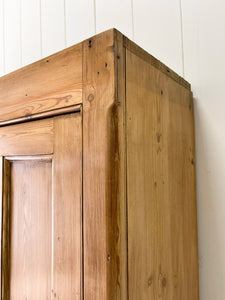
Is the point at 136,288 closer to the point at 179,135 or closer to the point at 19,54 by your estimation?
the point at 179,135

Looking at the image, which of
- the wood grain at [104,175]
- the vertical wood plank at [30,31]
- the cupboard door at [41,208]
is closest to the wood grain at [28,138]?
the cupboard door at [41,208]

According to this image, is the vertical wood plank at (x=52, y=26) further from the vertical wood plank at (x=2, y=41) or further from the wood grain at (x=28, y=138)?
the wood grain at (x=28, y=138)

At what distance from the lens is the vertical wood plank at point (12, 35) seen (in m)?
1.27

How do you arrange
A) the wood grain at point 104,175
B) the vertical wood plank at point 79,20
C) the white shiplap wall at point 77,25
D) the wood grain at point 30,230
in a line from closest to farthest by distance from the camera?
the wood grain at point 104,175, the wood grain at point 30,230, the white shiplap wall at point 77,25, the vertical wood plank at point 79,20

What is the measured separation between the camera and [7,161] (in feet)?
2.07

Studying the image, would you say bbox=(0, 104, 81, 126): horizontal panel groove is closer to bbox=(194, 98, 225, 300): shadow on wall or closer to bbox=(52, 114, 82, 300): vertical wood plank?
bbox=(52, 114, 82, 300): vertical wood plank

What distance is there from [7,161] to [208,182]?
21.1 inches

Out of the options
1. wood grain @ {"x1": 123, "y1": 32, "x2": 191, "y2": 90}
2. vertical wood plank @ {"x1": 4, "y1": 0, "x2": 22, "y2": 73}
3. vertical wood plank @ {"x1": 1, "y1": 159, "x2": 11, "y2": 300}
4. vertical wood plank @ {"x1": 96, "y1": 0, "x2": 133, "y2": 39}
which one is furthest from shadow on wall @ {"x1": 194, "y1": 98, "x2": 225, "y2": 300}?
vertical wood plank @ {"x1": 4, "y1": 0, "x2": 22, "y2": 73}

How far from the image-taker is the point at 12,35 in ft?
4.24

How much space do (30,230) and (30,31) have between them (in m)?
0.99

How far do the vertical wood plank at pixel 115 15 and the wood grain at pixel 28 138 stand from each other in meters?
0.53

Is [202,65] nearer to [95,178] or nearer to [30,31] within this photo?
[95,178]

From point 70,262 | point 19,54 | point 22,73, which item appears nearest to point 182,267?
point 70,262

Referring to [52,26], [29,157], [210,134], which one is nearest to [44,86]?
[29,157]
